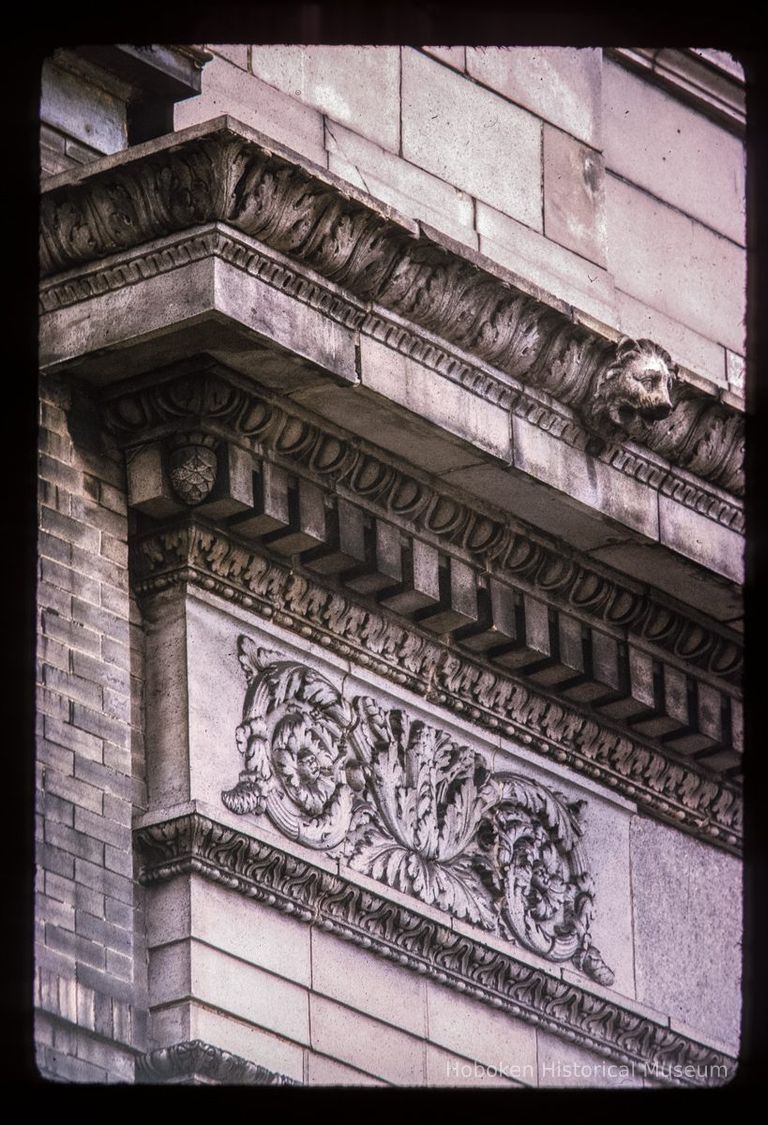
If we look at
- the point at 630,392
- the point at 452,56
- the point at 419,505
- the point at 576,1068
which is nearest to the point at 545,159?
the point at 452,56

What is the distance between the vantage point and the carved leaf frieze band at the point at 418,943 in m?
11.4

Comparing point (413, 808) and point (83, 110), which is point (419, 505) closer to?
point (413, 808)

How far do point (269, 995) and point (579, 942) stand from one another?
2100 millimetres

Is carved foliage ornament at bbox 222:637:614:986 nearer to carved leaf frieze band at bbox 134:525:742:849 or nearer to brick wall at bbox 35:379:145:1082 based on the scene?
carved leaf frieze band at bbox 134:525:742:849

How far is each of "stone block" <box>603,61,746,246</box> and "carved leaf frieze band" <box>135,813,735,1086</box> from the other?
388 cm

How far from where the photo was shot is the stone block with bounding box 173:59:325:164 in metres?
12.5

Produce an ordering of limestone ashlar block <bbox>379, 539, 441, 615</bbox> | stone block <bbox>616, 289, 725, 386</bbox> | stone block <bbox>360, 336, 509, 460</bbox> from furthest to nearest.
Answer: stone block <bbox>616, 289, 725, 386</bbox>, limestone ashlar block <bbox>379, 539, 441, 615</bbox>, stone block <bbox>360, 336, 509, 460</bbox>

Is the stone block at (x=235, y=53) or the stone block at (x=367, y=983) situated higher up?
the stone block at (x=235, y=53)

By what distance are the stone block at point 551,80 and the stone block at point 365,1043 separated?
4206 millimetres

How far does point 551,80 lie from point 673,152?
107 cm

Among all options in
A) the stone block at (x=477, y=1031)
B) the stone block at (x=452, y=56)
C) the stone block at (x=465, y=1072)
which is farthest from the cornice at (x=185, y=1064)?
the stone block at (x=452, y=56)

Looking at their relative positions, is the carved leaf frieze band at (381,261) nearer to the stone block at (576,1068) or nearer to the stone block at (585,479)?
the stone block at (585,479)

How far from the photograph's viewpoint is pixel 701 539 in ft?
44.1

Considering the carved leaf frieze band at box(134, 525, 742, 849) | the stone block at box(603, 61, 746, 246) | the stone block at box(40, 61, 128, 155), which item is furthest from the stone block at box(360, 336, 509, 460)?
the stone block at box(603, 61, 746, 246)
